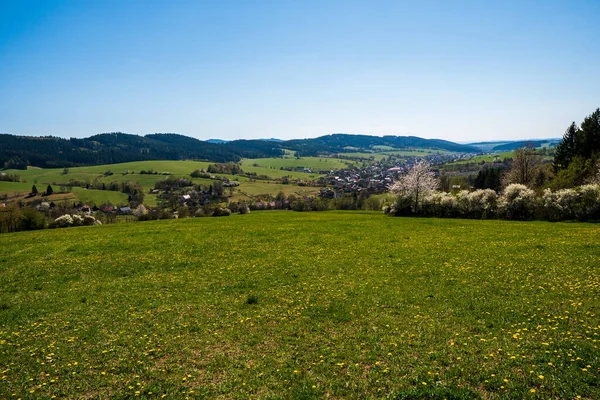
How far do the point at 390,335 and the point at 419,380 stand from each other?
9.49 ft

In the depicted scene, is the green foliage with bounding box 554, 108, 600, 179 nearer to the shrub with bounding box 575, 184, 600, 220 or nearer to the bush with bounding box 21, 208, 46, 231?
the shrub with bounding box 575, 184, 600, 220

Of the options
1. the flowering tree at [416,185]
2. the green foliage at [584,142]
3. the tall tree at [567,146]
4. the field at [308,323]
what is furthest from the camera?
the tall tree at [567,146]

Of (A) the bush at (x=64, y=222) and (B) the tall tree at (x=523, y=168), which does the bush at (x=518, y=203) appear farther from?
(A) the bush at (x=64, y=222)

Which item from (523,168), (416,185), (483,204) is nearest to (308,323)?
(483,204)

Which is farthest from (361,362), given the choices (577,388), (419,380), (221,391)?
(577,388)

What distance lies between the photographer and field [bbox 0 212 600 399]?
9.34m

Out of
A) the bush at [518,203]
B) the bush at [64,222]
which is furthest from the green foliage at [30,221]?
the bush at [518,203]

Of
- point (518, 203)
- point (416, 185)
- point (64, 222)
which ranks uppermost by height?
point (416, 185)

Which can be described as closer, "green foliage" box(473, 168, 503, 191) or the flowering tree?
the flowering tree

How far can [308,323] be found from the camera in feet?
44.4

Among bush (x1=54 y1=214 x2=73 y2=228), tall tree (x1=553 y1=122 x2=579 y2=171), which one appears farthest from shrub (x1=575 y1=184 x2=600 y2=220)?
bush (x1=54 y1=214 x2=73 y2=228)

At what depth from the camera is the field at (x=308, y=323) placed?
934 cm

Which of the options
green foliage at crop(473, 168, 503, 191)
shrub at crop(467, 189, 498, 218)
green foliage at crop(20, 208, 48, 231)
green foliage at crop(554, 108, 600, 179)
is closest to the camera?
shrub at crop(467, 189, 498, 218)

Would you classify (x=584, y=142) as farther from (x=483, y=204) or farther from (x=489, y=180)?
(x=483, y=204)
